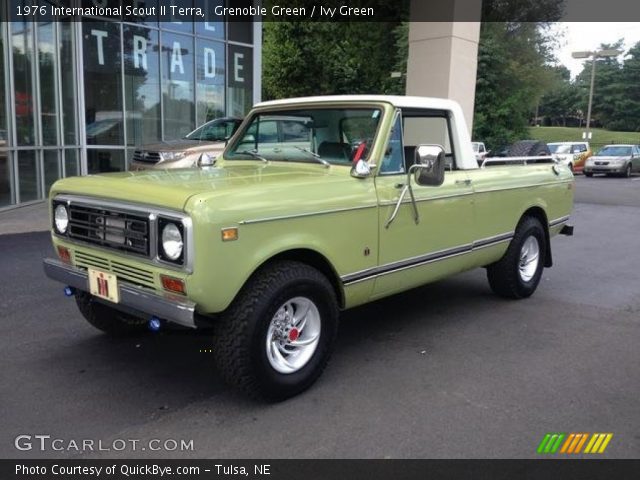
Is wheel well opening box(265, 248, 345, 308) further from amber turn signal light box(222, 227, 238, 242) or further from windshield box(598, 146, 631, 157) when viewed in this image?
windshield box(598, 146, 631, 157)

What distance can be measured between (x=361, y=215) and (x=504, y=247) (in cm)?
224

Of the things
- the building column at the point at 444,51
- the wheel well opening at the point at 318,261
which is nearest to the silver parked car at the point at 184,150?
the building column at the point at 444,51

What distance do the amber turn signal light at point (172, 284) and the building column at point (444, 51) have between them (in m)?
10.2

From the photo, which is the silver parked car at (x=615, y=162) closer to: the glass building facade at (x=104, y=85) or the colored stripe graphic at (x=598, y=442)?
the glass building facade at (x=104, y=85)

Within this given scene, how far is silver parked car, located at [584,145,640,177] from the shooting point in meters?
26.5

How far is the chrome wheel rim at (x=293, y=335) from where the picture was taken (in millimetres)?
3768

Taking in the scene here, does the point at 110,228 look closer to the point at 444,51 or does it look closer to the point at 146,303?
the point at 146,303

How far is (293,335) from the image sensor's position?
153 inches

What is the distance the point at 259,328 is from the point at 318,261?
684 millimetres

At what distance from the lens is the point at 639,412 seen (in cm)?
374

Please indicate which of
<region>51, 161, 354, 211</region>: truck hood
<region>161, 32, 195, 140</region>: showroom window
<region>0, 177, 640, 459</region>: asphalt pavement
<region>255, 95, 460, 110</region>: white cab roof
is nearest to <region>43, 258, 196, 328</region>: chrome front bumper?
<region>51, 161, 354, 211</region>: truck hood

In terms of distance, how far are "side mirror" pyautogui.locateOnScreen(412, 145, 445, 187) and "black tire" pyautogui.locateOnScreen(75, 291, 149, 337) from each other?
2306 millimetres
